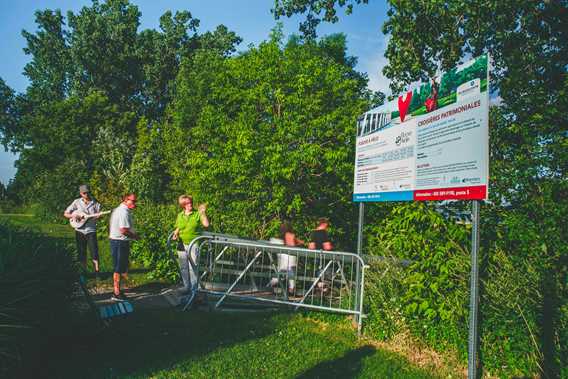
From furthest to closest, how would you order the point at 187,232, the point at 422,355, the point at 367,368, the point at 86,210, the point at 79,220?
1. the point at 86,210
2. the point at 79,220
3. the point at 187,232
4. the point at 422,355
5. the point at 367,368

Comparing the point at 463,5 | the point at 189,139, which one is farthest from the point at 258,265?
the point at 189,139

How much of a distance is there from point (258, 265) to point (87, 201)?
378 cm

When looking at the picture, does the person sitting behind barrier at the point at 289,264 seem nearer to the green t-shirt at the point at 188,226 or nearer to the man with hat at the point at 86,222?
the green t-shirt at the point at 188,226

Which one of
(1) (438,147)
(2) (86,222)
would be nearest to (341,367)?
(1) (438,147)

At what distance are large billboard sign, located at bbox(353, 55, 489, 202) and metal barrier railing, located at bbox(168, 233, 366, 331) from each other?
1.16 metres

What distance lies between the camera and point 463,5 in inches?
469

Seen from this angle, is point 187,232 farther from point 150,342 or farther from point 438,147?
point 438,147

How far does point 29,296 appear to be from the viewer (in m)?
4.10

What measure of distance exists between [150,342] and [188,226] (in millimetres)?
2660

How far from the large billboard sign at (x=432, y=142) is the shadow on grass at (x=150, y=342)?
8.52 ft

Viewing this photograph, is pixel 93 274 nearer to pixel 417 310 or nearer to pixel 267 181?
pixel 267 181

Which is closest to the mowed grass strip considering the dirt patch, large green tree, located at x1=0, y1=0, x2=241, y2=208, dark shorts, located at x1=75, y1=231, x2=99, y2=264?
the dirt patch

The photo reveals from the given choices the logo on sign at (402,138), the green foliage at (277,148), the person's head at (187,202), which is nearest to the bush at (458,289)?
the logo on sign at (402,138)

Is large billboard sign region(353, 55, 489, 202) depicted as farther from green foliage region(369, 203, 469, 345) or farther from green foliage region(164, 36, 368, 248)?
green foliage region(164, 36, 368, 248)
